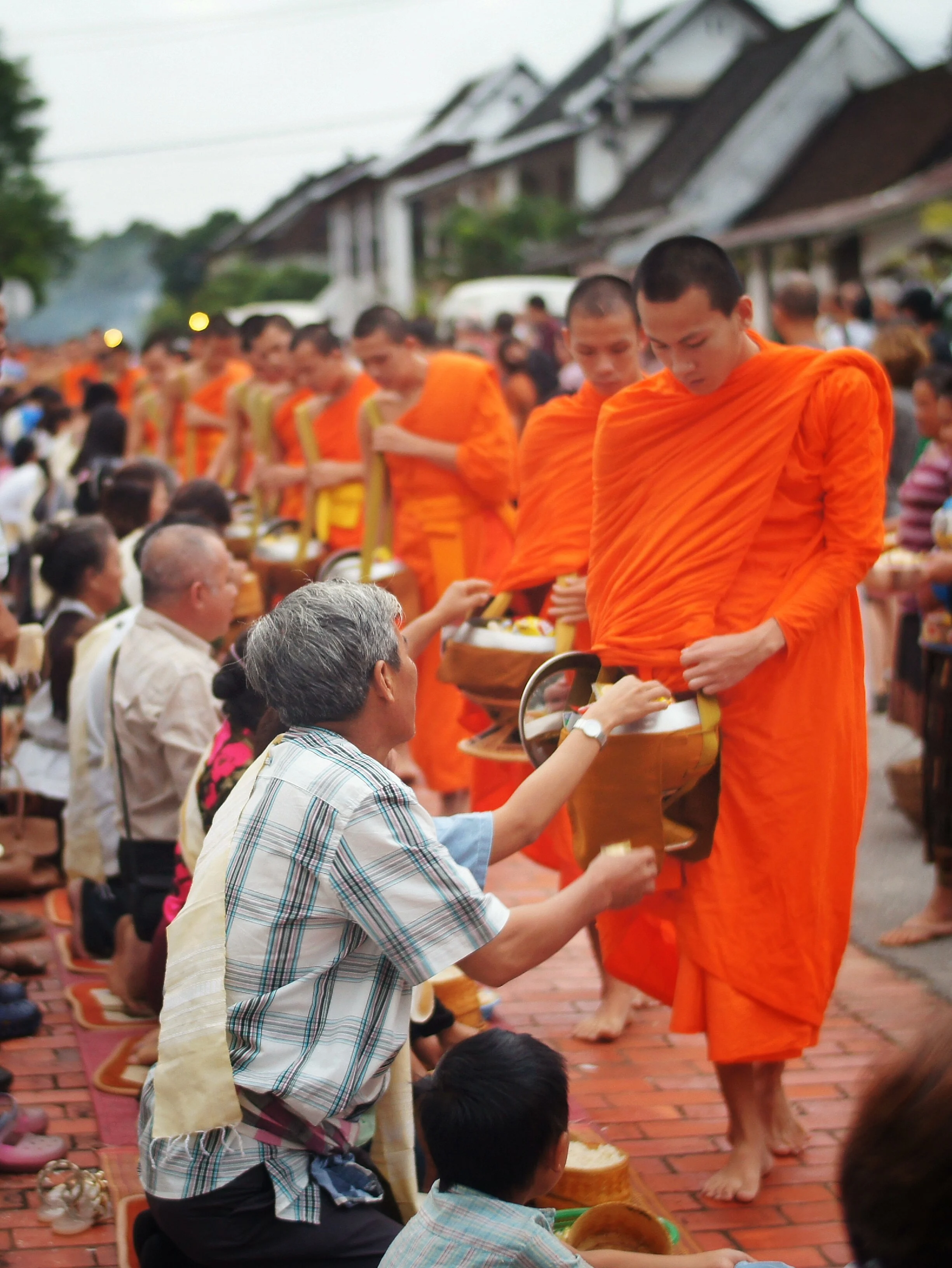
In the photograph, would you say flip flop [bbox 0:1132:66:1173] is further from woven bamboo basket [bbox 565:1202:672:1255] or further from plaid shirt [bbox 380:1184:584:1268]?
plaid shirt [bbox 380:1184:584:1268]

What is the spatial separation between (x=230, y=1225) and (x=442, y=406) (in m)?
4.24

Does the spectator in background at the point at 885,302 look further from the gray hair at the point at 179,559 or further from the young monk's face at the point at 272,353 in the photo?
the gray hair at the point at 179,559

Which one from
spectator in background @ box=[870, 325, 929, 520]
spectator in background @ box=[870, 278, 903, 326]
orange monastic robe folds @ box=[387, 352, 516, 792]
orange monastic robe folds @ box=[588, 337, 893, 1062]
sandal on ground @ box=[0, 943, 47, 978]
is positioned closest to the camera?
orange monastic robe folds @ box=[588, 337, 893, 1062]

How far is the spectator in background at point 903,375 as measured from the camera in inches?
290

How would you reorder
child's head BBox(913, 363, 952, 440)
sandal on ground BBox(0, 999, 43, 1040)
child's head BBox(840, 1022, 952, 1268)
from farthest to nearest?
child's head BBox(913, 363, 952, 440) → sandal on ground BBox(0, 999, 43, 1040) → child's head BBox(840, 1022, 952, 1268)

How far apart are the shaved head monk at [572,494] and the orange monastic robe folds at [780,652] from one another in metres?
0.72

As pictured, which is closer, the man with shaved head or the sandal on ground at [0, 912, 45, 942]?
the man with shaved head

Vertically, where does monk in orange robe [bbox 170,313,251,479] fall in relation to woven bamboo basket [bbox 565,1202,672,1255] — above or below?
above

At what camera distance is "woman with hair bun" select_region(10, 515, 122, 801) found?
5.57 metres

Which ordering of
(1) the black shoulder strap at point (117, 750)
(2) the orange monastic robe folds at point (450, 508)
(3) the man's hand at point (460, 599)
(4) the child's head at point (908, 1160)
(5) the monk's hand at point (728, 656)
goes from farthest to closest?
(2) the orange monastic robe folds at point (450, 508) < (1) the black shoulder strap at point (117, 750) < (3) the man's hand at point (460, 599) < (5) the monk's hand at point (728, 656) < (4) the child's head at point (908, 1160)

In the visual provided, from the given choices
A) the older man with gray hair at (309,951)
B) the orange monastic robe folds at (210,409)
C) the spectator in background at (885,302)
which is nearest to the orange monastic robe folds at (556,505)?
the older man with gray hair at (309,951)

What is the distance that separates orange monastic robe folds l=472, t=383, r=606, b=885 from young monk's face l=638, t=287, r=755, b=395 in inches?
37.4

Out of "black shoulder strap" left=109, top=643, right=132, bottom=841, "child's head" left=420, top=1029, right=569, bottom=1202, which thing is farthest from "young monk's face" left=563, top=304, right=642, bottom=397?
"child's head" left=420, top=1029, right=569, bottom=1202

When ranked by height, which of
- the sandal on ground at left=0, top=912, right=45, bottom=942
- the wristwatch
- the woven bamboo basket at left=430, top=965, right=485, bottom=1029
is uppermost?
the wristwatch
